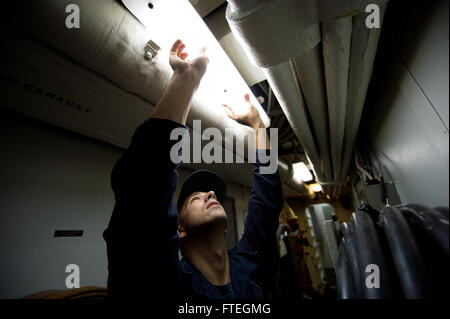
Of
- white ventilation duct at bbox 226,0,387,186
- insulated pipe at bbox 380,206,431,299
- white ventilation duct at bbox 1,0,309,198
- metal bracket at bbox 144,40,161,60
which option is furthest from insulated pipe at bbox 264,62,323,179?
insulated pipe at bbox 380,206,431,299

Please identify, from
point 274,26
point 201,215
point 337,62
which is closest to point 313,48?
point 337,62

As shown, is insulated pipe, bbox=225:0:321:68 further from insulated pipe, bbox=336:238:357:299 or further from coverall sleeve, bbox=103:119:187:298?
insulated pipe, bbox=336:238:357:299

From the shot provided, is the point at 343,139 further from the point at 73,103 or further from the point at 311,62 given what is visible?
the point at 73,103

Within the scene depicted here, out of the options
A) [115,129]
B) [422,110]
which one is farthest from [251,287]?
[115,129]

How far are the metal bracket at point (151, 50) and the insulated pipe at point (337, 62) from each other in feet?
1.44

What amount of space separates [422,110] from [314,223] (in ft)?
10.1

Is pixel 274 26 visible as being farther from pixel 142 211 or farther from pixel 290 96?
pixel 142 211

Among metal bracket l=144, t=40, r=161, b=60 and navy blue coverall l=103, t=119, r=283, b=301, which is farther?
metal bracket l=144, t=40, r=161, b=60

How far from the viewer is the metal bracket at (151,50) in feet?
1.58

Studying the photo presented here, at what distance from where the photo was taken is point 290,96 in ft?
2.00

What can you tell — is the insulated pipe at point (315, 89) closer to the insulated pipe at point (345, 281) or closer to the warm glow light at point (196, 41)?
the warm glow light at point (196, 41)

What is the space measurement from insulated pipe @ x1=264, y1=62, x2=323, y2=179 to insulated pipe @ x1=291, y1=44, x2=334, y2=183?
3 cm

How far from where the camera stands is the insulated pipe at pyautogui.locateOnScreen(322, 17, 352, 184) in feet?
1.29

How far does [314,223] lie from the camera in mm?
2887
